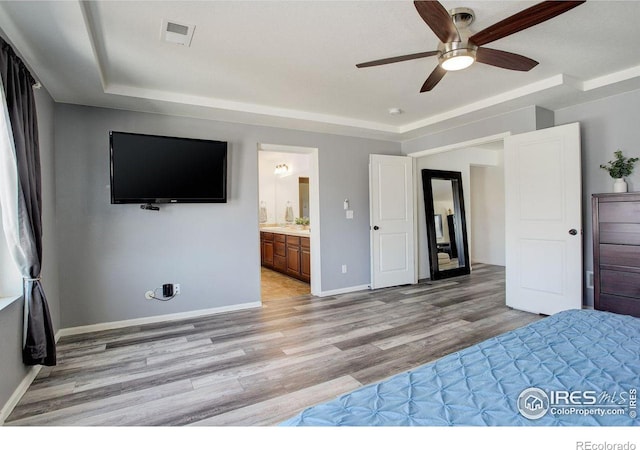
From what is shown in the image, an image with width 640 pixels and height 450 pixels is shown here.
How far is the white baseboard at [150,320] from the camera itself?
3365mm

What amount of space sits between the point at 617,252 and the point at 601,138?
1308 millimetres

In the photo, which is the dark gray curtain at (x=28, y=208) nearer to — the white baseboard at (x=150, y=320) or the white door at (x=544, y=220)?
the white baseboard at (x=150, y=320)

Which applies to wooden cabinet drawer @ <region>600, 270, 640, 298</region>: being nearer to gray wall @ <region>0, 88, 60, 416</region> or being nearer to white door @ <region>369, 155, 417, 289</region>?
white door @ <region>369, 155, 417, 289</region>

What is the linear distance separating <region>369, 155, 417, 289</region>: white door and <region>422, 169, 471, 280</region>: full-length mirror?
1.76 ft

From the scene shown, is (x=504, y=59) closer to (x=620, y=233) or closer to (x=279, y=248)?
(x=620, y=233)

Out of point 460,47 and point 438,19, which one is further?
point 460,47

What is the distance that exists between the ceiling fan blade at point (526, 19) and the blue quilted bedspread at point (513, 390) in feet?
5.38

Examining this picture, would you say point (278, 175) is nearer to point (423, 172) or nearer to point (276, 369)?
point (423, 172)

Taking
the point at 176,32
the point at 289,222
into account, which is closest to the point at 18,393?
the point at 176,32

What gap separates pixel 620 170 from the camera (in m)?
3.29

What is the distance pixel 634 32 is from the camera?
2467 mm

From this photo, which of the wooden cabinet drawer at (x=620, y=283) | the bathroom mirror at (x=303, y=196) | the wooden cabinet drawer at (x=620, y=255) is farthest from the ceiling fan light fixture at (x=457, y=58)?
the bathroom mirror at (x=303, y=196)

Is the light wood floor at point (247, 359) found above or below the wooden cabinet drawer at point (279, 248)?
below
